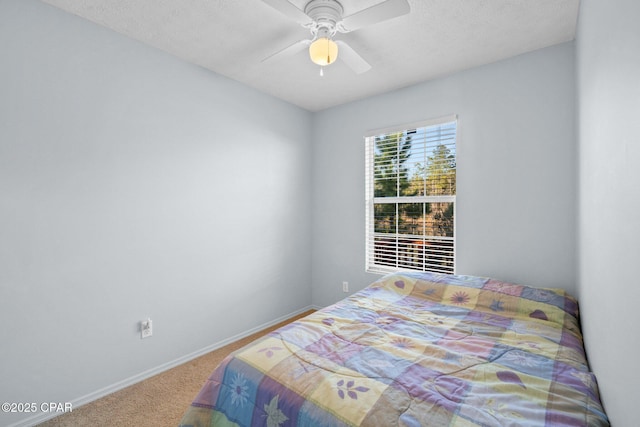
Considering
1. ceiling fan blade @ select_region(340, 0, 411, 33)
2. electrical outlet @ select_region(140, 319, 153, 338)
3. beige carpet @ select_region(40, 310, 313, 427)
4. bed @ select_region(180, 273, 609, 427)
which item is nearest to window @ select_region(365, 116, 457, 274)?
bed @ select_region(180, 273, 609, 427)

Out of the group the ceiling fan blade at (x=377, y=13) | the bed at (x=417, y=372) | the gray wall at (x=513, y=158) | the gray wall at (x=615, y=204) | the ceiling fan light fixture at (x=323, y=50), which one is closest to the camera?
the gray wall at (x=615, y=204)

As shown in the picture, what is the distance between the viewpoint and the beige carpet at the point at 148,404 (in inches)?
70.8

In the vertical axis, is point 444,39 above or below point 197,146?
above

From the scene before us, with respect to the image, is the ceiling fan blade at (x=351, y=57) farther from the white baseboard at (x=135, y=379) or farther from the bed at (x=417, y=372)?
the white baseboard at (x=135, y=379)

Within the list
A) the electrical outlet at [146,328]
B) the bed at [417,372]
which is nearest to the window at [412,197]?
the bed at [417,372]

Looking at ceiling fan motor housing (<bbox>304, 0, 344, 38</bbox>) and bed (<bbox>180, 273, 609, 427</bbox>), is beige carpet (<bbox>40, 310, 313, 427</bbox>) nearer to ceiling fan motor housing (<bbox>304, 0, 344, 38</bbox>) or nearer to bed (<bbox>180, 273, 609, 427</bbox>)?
bed (<bbox>180, 273, 609, 427</bbox>)

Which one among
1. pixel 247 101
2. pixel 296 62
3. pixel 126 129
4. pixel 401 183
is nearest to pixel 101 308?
pixel 126 129

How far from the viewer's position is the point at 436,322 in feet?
6.10

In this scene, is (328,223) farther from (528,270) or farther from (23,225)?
(23,225)

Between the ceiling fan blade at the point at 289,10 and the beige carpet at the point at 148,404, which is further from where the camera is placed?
the beige carpet at the point at 148,404

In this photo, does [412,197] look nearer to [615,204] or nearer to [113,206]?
[615,204]

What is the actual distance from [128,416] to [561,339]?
2.55 m

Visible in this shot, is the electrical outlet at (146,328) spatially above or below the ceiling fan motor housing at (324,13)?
below

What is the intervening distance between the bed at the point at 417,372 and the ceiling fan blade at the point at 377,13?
1.71 meters
